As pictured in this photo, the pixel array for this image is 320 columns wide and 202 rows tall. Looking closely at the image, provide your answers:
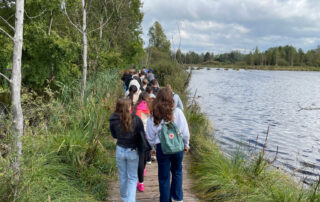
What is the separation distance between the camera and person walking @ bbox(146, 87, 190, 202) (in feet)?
10.9

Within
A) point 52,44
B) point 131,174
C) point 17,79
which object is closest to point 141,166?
point 131,174

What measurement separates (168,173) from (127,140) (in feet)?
2.50

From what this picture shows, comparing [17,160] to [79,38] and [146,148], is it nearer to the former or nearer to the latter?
[146,148]

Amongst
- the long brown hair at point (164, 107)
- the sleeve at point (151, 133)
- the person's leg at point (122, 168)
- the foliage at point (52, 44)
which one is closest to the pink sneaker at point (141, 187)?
the person's leg at point (122, 168)

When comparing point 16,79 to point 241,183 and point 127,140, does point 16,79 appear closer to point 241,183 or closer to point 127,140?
point 127,140

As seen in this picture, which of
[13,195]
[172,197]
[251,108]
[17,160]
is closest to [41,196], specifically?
[13,195]

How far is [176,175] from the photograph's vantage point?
3576mm

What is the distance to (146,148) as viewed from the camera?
3.42 meters

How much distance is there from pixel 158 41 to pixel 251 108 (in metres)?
45.3

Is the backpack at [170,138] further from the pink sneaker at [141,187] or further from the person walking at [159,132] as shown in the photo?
the pink sneaker at [141,187]

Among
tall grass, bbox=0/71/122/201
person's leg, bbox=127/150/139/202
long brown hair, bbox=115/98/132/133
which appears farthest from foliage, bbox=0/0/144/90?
person's leg, bbox=127/150/139/202

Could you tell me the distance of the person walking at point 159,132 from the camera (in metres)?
3.32

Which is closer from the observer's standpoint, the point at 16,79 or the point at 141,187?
the point at 16,79

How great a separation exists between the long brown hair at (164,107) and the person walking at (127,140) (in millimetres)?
344
